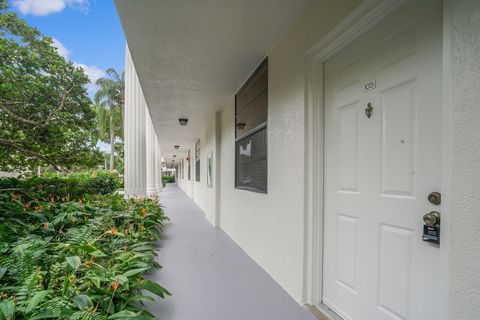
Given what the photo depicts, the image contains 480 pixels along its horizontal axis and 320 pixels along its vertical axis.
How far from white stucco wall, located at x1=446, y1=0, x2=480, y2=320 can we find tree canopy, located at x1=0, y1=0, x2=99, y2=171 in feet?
18.5

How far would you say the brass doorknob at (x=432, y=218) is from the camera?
1.13m

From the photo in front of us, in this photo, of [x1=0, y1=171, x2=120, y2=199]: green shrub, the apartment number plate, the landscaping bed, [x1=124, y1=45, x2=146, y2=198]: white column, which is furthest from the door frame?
[x1=124, y1=45, x2=146, y2=198]: white column

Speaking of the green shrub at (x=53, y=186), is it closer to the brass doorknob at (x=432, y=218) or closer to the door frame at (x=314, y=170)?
the door frame at (x=314, y=170)

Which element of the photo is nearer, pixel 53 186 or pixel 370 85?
pixel 370 85

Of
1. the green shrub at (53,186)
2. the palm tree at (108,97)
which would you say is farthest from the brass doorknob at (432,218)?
the palm tree at (108,97)

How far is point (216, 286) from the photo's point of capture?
2.48 meters

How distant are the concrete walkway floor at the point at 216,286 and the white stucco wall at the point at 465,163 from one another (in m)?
1.27

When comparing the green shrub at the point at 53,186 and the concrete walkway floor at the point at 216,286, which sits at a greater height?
the green shrub at the point at 53,186

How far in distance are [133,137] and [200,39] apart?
5285 millimetres

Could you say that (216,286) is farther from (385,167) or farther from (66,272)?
(385,167)

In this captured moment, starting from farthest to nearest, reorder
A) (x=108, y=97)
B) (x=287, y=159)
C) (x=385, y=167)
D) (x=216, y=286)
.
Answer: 1. (x=108, y=97)
2. (x=216, y=286)
3. (x=287, y=159)
4. (x=385, y=167)

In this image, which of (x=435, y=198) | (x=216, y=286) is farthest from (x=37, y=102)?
(x=435, y=198)

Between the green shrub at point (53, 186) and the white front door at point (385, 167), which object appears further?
the green shrub at point (53, 186)

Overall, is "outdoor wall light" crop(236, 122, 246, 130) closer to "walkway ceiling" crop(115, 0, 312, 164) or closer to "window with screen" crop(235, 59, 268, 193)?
"window with screen" crop(235, 59, 268, 193)
